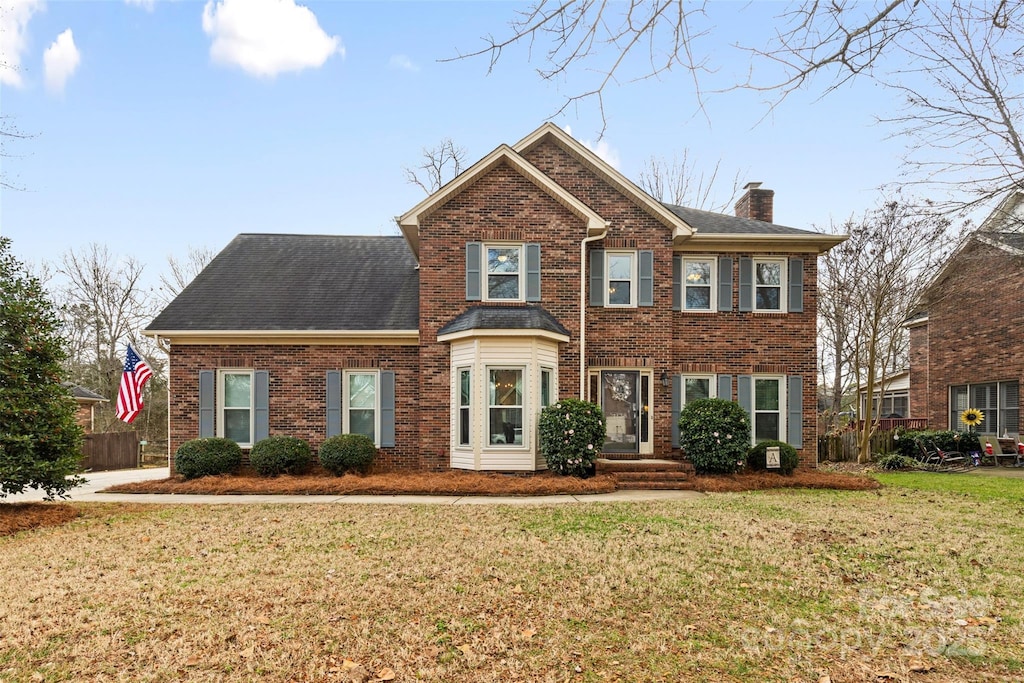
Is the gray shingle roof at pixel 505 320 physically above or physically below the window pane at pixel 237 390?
above

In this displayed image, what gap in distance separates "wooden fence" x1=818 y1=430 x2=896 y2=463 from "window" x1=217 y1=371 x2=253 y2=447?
16.6 meters

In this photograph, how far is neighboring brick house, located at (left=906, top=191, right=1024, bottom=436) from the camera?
→ 64.4ft

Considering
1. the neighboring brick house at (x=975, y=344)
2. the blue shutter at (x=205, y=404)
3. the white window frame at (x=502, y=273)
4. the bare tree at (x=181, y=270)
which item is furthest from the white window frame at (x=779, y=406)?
the bare tree at (x=181, y=270)

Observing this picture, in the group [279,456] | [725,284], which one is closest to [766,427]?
[725,284]

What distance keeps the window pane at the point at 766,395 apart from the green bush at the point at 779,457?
906 mm

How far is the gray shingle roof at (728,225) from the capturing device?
618 inches

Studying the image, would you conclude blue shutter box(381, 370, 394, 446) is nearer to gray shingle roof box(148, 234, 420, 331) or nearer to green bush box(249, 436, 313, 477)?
gray shingle roof box(148, 234, 420, 331)

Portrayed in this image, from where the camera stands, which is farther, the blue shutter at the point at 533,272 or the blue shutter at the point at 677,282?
the blue shutter at the point at 677,282

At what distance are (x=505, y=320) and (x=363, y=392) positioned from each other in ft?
13.0

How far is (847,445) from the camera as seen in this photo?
20375 millimetres

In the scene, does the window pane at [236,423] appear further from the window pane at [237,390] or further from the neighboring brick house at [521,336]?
the window pane at [237,390]

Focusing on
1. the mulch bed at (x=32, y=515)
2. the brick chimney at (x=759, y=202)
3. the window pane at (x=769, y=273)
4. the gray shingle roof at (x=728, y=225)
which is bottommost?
the mulch bed at (x=32, y=515)

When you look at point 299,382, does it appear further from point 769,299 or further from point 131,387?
point 769,299

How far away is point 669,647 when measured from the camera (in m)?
4.68
